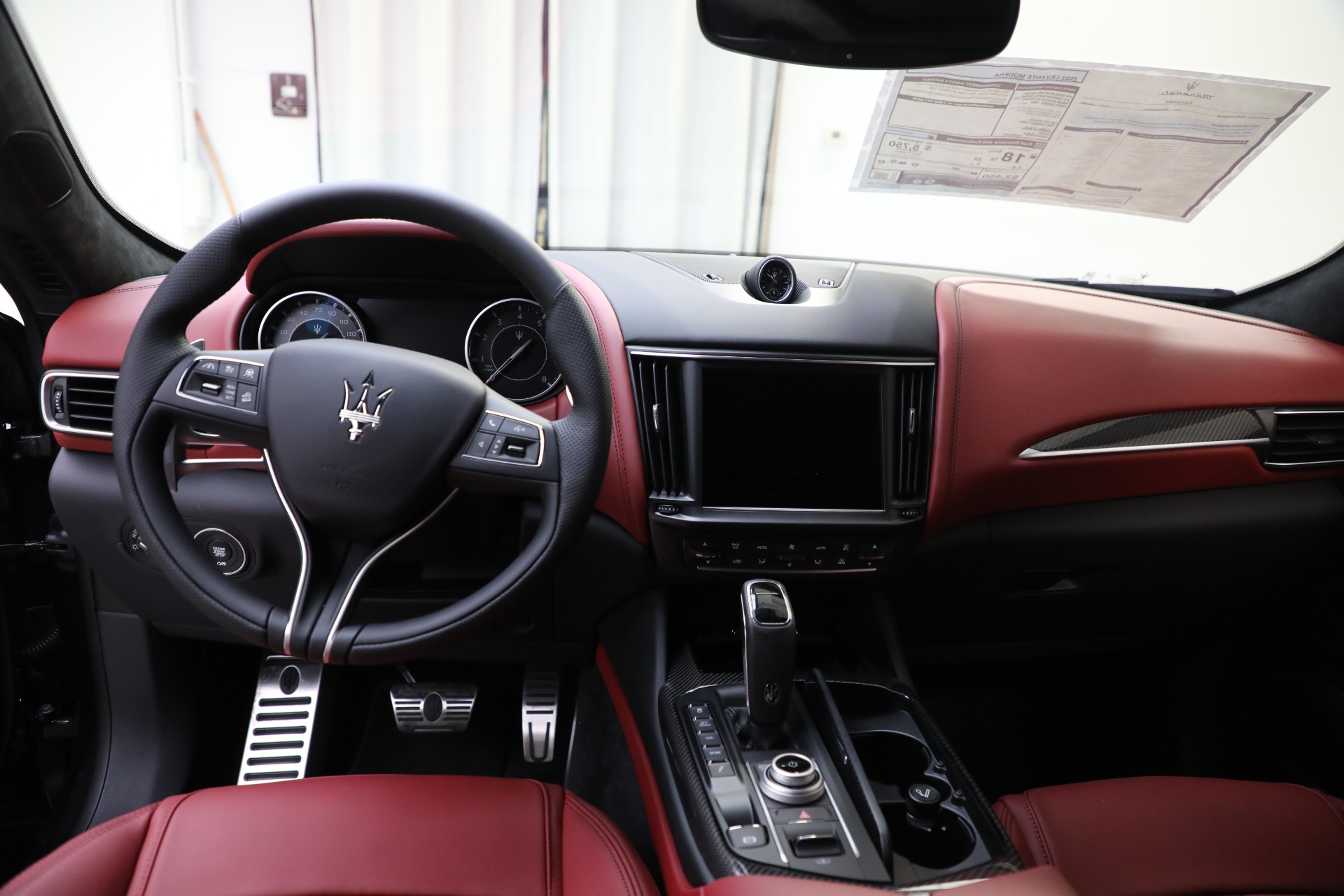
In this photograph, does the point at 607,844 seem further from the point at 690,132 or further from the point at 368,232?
the point at 690,132

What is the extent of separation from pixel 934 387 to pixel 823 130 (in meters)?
0.74

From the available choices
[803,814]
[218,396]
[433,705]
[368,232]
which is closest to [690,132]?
[368,232]

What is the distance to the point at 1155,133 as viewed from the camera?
1.67 m

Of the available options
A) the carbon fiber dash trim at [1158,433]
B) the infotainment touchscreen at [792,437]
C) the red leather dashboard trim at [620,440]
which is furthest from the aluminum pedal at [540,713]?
the carbon fiber dash trim at [1158,433]

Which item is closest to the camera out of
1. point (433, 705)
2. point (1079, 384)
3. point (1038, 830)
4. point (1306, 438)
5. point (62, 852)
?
point (62, 852)

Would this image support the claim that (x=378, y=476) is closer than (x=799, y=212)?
Yes

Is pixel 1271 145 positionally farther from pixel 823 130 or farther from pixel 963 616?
pixel 963 616

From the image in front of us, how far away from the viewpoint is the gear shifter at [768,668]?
1.17m

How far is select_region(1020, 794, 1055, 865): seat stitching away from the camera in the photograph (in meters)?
1.18

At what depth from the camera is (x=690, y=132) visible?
1.96 meters

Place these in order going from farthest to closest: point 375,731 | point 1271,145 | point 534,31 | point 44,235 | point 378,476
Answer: point 534,31, point 375,731, point 1271,145, point 44,235, point 378,476

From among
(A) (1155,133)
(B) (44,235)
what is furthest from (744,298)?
(B) (44,235)

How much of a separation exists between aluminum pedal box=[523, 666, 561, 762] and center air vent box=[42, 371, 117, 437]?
886 millimetres

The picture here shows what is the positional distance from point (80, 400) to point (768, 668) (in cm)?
117
